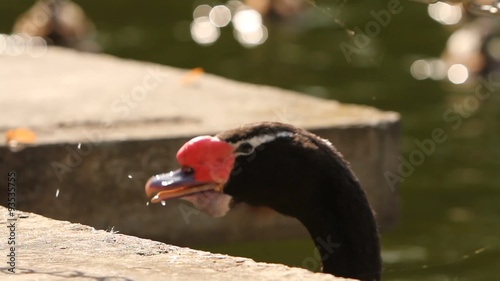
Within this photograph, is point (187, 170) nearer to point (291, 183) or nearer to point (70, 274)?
point (291, 183)

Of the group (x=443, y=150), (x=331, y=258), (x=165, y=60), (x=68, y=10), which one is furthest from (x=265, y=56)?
(x=331, y=258)

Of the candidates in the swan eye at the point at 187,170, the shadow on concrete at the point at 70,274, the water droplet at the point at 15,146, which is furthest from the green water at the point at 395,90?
the shadow on concrete at the point at 70,274

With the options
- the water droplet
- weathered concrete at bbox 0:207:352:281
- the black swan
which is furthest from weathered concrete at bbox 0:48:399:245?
weathered concrete at bbox 0:207:352:281

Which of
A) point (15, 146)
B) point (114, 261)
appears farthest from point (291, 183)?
point (15, 146)

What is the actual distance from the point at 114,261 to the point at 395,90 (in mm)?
9477

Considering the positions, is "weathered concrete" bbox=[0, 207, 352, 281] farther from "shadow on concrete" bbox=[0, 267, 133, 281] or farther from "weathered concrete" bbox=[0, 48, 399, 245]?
"weathered concrete" bbox=[0, 48, 399, 245]

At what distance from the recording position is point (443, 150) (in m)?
10.8

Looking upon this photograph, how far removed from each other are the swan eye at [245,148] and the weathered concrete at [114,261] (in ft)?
3.33

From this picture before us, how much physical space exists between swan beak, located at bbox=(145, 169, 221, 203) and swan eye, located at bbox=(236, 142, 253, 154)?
0.58 feet

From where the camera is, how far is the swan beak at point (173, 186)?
545 cm

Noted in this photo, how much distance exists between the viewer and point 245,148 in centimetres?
556

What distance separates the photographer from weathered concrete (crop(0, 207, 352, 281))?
4.04 meters

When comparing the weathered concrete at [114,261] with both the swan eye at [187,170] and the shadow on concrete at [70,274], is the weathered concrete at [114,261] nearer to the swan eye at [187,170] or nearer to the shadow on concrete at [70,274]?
the shadow on concrete at [70,274]

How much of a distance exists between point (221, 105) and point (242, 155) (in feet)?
9.65
